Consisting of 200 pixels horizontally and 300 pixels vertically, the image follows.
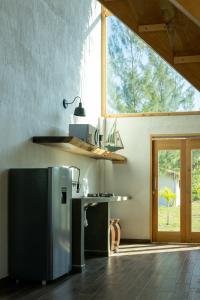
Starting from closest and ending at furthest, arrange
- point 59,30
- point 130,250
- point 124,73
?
point 59,30 → point 130,250 → point 124,73

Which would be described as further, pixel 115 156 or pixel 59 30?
pixel 115 156

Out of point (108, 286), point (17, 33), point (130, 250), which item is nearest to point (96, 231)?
point (130, 250)

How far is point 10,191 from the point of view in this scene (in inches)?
199

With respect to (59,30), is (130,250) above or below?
below

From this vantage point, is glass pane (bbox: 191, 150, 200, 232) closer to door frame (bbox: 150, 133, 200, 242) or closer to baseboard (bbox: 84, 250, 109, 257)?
door frame (bbox: 150, 133, 200, 242)

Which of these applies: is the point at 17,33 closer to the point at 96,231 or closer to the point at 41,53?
the point at 41,53

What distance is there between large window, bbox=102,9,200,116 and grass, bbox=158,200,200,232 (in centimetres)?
177

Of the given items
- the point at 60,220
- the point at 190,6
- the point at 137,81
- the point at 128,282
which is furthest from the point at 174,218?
the point at 190,6

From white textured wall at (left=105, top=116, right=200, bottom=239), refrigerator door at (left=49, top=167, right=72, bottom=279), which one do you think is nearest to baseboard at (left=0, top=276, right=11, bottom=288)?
refrigerator door at (left=49, top=167, right=72, bottom=279)

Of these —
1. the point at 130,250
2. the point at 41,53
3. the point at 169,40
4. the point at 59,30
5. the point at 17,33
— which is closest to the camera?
the point at 169,40

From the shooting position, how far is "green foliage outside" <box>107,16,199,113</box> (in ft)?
28.4

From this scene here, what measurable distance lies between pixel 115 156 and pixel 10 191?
310 centimetres

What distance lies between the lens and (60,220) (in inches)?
205

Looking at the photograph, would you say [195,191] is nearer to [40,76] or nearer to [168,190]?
[168,190]
